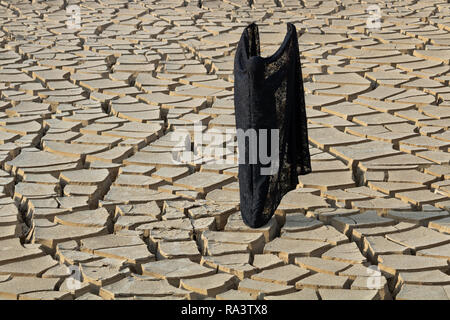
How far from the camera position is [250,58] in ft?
12.6

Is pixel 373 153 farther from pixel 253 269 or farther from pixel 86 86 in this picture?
pixel 86 86

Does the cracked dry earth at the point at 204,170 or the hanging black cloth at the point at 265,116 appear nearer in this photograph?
the cracked dry earth at the point at 204,170

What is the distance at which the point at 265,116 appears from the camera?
3896 mm

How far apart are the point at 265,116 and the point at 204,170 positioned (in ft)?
3.10

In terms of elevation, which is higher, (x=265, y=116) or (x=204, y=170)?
(x=265, y=116)

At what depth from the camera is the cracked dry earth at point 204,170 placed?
360cm

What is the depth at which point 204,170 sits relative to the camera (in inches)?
188

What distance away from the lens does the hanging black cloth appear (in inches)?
153

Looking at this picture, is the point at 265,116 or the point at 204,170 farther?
the point at 204,170

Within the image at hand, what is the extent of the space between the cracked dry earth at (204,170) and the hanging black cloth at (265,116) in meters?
0.13

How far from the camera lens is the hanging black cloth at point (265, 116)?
3.88 metres

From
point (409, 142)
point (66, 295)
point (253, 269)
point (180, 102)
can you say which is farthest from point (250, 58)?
point (180, 102)

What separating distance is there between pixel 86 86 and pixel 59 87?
187 millimetres

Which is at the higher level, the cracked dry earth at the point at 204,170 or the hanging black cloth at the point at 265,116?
the hanging black cloth at the point at 265,116
